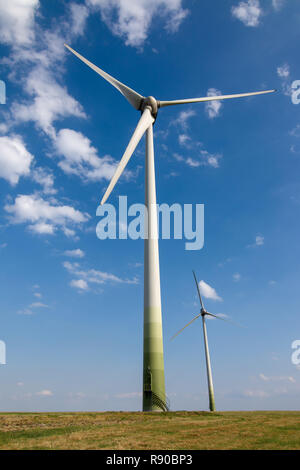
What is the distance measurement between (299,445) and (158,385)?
2611 cm

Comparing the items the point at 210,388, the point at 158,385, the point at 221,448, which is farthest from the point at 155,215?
the point at 210,388

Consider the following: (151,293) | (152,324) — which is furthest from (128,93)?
(152,324)

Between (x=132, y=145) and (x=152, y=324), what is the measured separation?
23713mm

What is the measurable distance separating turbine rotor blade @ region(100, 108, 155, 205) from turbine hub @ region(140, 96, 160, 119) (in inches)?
48.2

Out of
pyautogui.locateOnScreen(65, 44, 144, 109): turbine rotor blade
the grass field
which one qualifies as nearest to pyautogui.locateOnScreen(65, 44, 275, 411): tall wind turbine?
pyautogui.locateOnScreen(65, 44, 144, 109): turbine rotor blade

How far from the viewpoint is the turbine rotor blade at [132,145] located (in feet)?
130

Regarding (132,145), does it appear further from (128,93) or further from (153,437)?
(153,437)

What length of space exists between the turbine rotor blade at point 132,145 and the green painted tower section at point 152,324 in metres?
6.61

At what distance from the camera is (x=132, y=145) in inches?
1868

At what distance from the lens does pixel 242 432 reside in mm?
20500

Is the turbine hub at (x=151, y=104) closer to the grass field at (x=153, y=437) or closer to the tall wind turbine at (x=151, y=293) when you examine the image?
the tall wind turbine at (x=151, y=293)

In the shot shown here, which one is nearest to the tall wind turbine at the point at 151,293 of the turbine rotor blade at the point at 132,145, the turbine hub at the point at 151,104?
the turbine rotor blade at the point at 132,145

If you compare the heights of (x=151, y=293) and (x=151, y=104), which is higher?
(x=151, y=104)

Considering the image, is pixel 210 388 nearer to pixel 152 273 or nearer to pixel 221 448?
pixel 152 273
